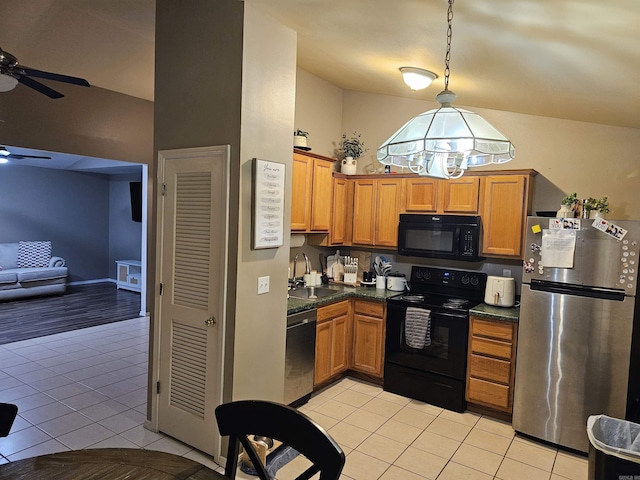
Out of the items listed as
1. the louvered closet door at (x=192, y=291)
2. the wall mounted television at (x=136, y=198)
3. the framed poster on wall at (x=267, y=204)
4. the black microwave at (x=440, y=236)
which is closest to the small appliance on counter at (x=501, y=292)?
the black microwave at (x=440, y=236)

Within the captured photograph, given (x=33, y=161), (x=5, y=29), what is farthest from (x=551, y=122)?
(x=33, y=161)

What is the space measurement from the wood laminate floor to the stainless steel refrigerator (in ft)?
18.8

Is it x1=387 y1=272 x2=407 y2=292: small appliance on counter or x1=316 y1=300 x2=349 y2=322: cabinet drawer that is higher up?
x1=387 y1=272 x2=407 y2=292: small appliance on counter

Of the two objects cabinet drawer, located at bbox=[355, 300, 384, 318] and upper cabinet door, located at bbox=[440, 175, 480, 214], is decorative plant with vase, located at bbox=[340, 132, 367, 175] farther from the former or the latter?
cabinet drawer, located at bbox=[355, 300, 384, 318]

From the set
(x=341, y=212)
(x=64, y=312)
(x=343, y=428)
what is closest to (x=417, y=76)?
(x=341, y=212)

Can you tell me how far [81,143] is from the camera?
17.0ft

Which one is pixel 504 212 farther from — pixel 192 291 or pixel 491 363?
pixel 192 291

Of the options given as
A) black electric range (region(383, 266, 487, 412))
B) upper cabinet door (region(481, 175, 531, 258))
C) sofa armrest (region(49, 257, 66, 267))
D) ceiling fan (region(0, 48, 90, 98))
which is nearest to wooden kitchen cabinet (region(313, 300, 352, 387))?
black electric range (region(383, 266, 487, 412))

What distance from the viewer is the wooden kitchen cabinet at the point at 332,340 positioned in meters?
3.80

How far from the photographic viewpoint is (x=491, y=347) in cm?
353

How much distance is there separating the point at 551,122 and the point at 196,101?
315cm

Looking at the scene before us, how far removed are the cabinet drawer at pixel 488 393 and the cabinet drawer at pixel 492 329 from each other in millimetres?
404

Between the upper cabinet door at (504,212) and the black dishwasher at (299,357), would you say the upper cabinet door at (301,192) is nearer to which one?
the black dishwasher at (299,357)

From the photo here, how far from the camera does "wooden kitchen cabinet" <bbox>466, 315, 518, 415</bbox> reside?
346 centimetres
